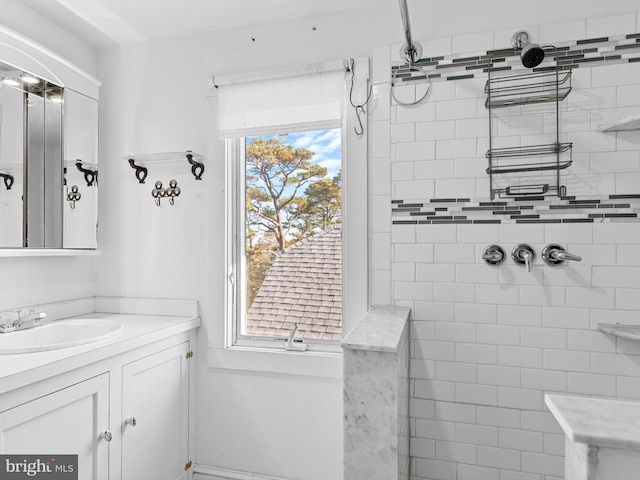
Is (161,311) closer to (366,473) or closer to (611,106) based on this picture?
(366,473)

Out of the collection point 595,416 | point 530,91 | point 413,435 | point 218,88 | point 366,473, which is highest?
point 218,88

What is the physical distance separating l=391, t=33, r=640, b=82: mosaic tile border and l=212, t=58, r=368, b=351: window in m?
0.29

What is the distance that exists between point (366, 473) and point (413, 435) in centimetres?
77

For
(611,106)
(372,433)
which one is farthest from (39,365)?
(611,106)

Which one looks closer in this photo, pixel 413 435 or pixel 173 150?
pixel 413 435

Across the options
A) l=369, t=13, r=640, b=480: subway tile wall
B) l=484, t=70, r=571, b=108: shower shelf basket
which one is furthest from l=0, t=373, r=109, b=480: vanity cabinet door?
l=484, t=70, r=571, b=108: shower shelf basket

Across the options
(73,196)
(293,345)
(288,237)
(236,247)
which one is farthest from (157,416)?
(73,196)

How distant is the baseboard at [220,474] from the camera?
7.11 feet

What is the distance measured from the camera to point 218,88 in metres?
2.23

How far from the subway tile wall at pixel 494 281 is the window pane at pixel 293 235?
10.6 inches

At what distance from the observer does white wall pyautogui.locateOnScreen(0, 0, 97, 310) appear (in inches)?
77.8

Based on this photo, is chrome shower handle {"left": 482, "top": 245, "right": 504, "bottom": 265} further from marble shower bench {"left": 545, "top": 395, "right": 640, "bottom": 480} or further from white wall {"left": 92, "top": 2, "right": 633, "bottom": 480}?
marble shower bench {"left": 545, "top": 395, "right": 640, "bottom": 480}

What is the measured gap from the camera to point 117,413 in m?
1.72

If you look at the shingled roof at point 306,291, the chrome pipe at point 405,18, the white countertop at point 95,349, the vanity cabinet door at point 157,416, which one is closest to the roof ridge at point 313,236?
the shingled roof at point 306,291
